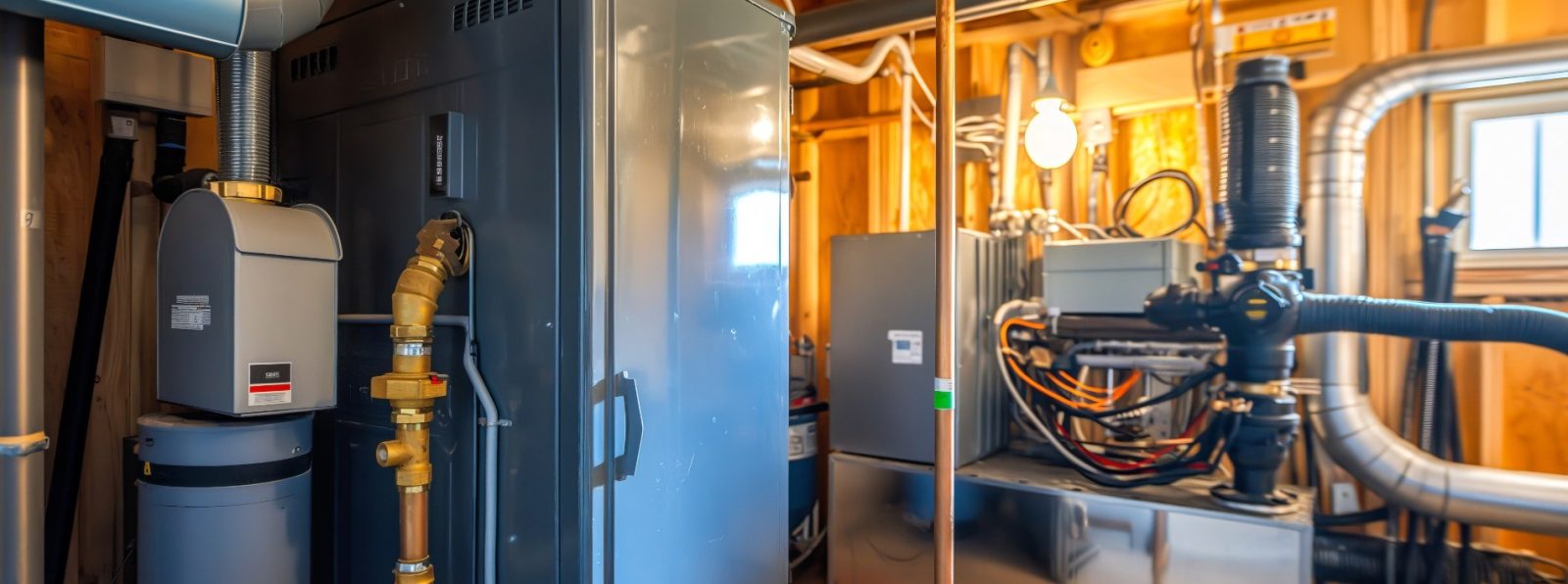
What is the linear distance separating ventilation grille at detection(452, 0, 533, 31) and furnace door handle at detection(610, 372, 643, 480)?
0.71 m

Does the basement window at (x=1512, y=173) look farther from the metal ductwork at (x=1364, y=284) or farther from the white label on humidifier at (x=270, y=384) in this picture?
the white label on humidifier at (x=270, y=384)

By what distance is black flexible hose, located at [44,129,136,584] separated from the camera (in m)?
1.80

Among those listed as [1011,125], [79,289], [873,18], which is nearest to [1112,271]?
[1011,125]

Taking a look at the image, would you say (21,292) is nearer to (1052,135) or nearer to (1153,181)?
(1052,135)

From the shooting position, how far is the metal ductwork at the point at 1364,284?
82.4 inches

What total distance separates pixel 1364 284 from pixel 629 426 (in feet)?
7.99

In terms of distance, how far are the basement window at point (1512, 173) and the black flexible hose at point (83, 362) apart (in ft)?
12.4

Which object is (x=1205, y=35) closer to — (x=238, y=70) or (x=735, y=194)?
(x=735, y=194)

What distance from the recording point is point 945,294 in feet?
5.20

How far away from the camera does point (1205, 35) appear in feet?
9.12

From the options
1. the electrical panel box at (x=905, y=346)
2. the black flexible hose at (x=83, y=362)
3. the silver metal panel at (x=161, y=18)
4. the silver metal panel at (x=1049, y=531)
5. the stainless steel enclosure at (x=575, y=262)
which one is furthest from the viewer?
the electrical panel box at (x=905, y=346)

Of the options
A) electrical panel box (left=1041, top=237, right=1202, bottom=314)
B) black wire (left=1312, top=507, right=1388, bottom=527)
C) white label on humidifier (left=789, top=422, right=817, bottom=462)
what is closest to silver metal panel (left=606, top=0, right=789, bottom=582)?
electrical panel box (left=1041, top=237, right=1202, bottom=314)

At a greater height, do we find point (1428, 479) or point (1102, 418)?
point (1102, 418)

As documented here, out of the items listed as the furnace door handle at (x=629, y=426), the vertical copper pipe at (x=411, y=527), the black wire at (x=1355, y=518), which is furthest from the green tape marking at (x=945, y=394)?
the black wire at (x=1355, y=518)
